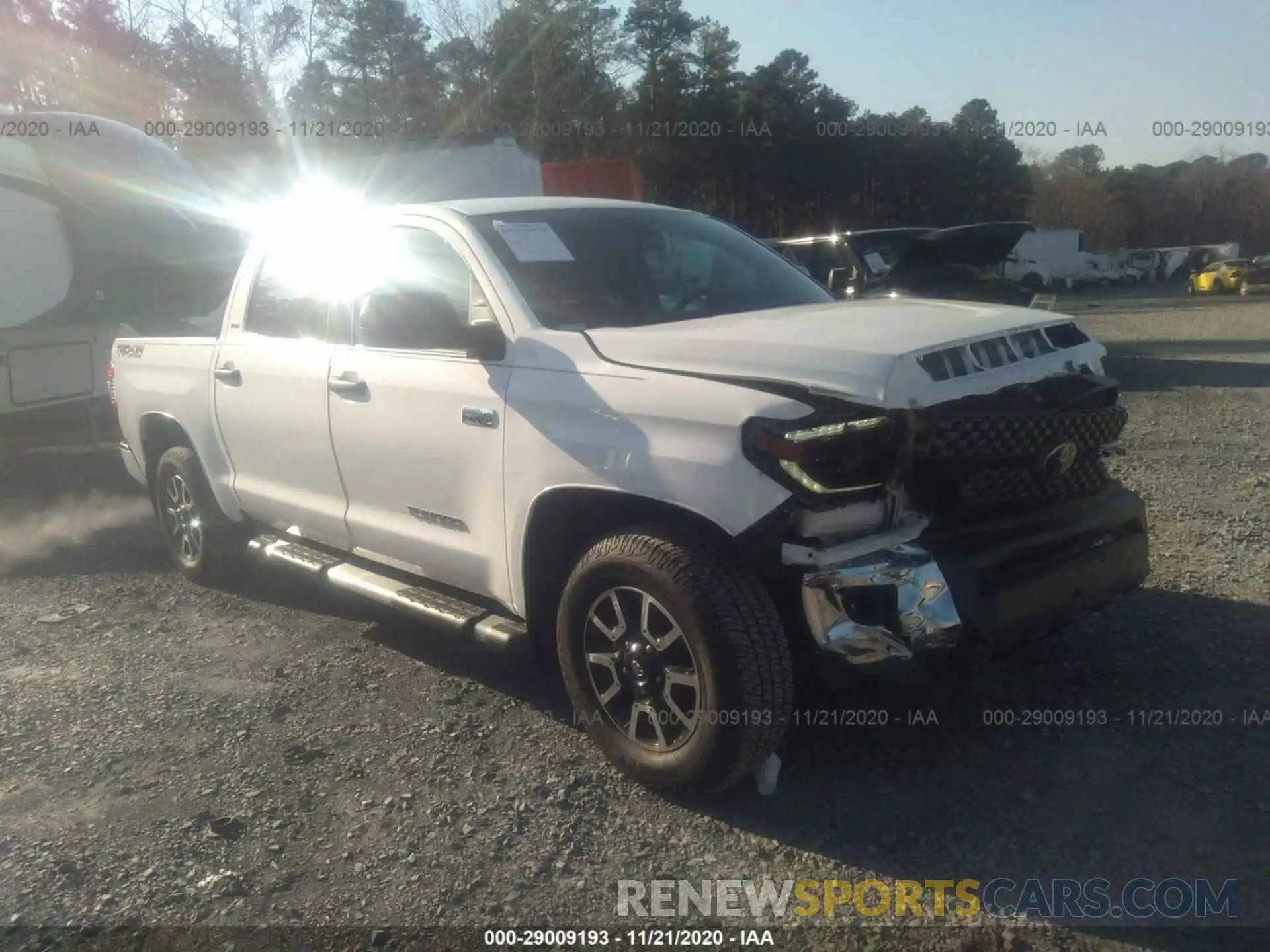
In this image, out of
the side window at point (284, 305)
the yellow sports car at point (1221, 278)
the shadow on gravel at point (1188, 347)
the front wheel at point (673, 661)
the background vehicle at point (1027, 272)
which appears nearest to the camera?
the front wheel at point (673, 661)

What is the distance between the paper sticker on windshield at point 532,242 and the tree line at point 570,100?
14.8 m

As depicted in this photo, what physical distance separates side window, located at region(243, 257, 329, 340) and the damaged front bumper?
267 cm

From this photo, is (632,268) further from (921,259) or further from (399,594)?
(921,259)

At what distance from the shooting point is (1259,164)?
7000 cm

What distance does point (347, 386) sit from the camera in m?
4.34

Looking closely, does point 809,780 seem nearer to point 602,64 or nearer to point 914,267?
point 914,267

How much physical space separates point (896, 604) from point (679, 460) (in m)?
0.73

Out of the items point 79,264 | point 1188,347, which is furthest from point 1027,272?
point 79,264

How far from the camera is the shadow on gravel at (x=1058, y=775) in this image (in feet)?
9.86

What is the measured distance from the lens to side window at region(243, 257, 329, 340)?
185 inches

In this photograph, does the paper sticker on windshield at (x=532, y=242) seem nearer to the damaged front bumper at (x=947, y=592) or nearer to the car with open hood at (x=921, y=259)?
the damaged front bumper at (x=947, y=592)

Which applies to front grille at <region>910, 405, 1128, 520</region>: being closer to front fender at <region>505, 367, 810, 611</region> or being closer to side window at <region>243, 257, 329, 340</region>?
front fender at <region>505, 367, 810, 611</region>

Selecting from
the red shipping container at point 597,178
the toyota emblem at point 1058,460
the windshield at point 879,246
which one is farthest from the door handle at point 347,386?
the red shipping container at point 597,178

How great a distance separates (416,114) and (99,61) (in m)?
10.8
